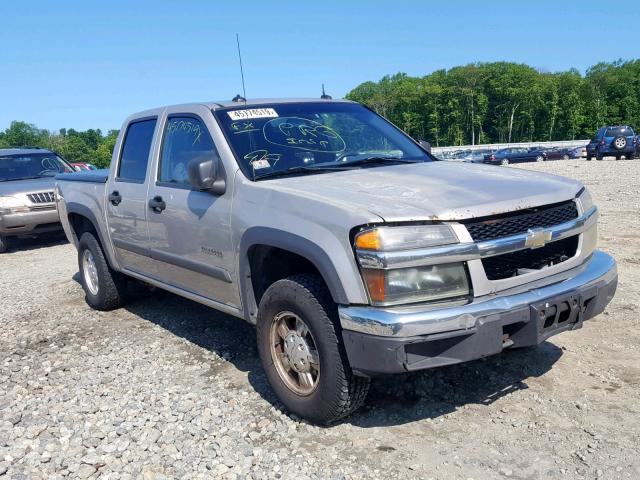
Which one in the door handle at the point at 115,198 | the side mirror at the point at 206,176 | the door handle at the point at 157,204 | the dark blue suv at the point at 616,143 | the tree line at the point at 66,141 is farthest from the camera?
the tree line at the point at 66,141

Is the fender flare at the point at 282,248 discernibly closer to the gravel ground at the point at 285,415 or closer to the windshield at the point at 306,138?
the windshield at the point at 306,138

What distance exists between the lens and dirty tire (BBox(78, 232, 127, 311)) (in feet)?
19.3

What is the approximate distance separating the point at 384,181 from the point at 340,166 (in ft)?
1.88

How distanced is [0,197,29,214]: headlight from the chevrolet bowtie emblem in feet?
31.4

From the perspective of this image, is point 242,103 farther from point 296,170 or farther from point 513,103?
point 513,103

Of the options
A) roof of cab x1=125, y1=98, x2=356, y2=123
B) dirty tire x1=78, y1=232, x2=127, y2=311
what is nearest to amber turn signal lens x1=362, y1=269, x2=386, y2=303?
roof of cab x1=125, y1=98, x2=356, y2=123

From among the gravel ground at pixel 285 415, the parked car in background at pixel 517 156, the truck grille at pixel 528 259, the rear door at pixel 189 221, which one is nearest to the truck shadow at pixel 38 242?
the gravel ground at pixel 285 415

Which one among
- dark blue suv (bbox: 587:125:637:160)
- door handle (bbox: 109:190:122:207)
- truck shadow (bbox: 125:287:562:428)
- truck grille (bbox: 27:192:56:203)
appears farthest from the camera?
dark blue suv (bbox: 587:125:637:160)

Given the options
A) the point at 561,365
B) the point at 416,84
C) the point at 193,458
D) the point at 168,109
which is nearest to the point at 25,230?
the point at 168,109

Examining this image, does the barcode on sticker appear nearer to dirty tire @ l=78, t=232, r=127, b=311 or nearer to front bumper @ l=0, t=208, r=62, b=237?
dirty tire @ l=78, t=232, r=127, b=311

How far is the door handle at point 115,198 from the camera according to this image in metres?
5.19

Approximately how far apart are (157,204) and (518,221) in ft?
8.94

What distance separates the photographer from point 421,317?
280 centimetres

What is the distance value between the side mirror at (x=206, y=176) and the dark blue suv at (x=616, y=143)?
29047mm
